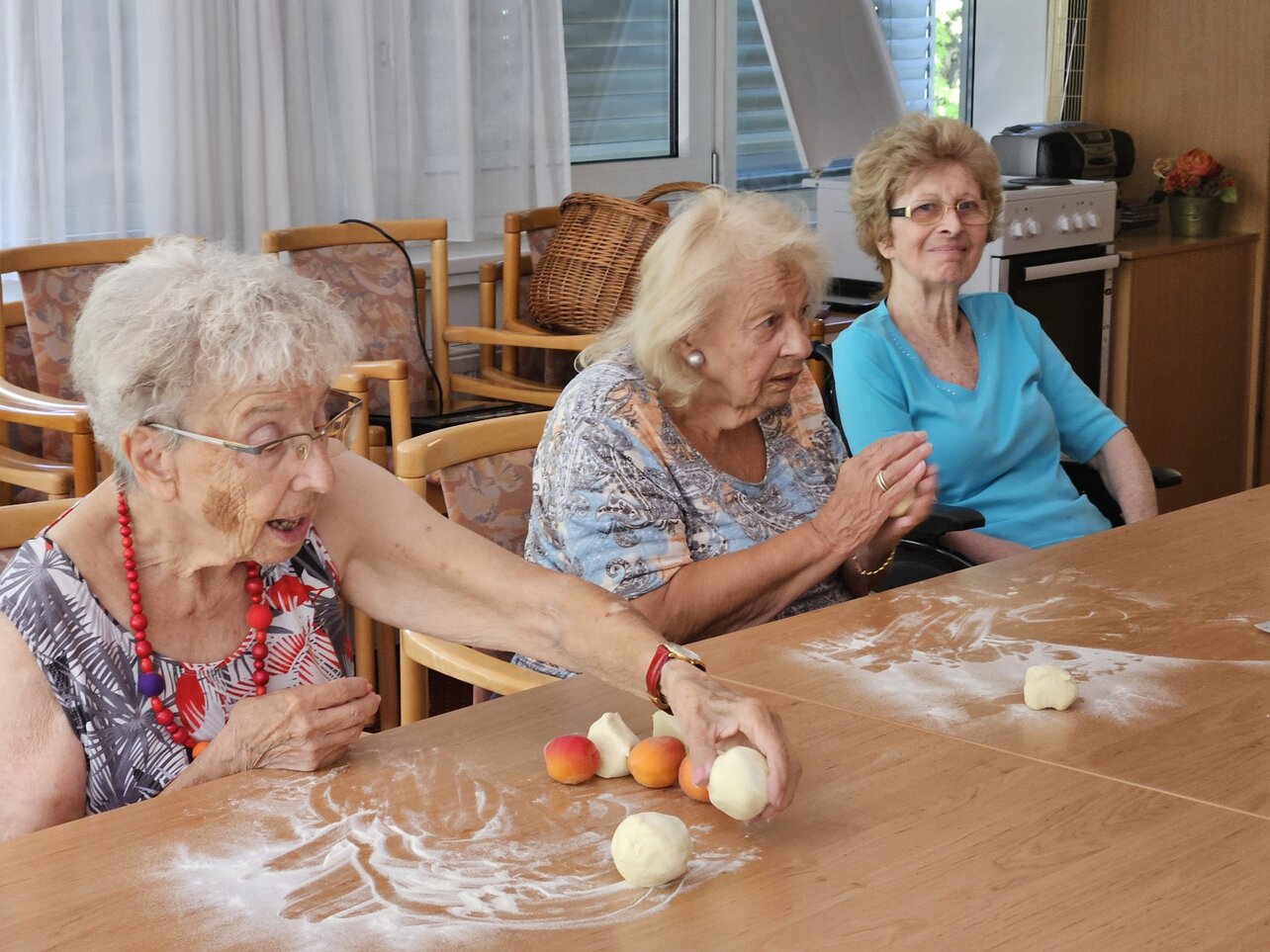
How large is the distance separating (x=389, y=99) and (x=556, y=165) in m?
0.56

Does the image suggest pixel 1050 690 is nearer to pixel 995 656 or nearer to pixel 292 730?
pixel 995 656

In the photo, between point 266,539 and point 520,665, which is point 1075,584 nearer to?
point 520,665

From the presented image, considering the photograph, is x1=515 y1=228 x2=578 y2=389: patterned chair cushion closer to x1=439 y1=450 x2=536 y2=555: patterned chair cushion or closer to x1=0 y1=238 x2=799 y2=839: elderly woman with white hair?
x1=439 y1=450 x2=536 y2=555: patterned chair cushion

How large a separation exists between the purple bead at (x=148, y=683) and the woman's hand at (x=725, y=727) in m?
0.51

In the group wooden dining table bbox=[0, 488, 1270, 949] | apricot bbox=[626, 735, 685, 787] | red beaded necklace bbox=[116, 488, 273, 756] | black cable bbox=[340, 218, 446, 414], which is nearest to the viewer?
wooden dining table bbox=[0, 488, 1270, 949]

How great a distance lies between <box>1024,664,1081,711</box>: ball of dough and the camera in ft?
5.07

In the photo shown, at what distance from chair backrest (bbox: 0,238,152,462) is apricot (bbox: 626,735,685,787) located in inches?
91.8

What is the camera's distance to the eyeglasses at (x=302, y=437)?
1.44 m

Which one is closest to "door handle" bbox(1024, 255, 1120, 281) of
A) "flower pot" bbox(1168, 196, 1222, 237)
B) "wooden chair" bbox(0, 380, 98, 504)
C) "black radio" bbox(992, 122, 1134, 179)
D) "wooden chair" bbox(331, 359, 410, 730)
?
"black radio" bbox(992, 122, 1134, 179)

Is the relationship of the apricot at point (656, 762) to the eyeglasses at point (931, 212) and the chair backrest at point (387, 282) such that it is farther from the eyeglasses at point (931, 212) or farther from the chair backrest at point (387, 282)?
the chair backrest at point (387, 282)

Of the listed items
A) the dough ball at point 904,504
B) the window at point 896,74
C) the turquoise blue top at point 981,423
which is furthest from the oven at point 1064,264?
the dough ball at point 904,504

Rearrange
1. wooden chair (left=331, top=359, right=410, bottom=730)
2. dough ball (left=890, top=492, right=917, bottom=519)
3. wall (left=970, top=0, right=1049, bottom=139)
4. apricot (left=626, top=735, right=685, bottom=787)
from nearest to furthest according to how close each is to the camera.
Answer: apricot (left=626, top=735, right=685, bottom=787) < dough ball (left=890, top=492, right=917, bottom=519) < wooden chair (left=331, top=359, right=410, bottom=730) < wall (left=970, top=0, right=1049, bottom=139)

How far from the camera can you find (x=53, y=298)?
11.0 feet

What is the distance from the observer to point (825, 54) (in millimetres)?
4645
